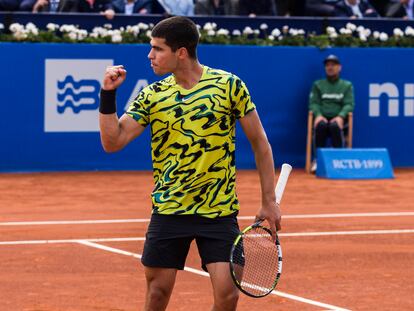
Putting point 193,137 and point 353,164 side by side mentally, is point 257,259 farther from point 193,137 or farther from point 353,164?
point 353,164

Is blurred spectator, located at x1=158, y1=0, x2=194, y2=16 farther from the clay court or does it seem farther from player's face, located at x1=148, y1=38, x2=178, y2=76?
player's face, located at x1=148, y1=38, x2=178, y2=76

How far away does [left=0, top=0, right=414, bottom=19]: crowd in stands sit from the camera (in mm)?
17594

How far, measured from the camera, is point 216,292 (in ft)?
19.2

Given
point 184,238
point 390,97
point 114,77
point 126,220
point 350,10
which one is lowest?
point 390,97

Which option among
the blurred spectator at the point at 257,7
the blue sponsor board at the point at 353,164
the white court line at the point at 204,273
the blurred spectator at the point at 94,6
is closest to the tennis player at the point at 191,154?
the white court line at the point at 204,273

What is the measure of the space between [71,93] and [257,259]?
10.3 meters

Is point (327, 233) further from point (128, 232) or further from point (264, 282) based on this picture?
point (264, 282)

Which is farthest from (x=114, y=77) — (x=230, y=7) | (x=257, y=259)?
(x=230, y=7)

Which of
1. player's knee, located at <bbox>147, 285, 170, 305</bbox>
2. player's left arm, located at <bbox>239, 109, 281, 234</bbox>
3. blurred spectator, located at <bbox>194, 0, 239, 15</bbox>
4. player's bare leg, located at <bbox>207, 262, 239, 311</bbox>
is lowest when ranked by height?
blurred spectator, located at <bbox>194, 0, 239, 15</bbox>

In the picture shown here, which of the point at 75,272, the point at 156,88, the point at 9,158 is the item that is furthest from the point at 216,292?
the point at 9,158

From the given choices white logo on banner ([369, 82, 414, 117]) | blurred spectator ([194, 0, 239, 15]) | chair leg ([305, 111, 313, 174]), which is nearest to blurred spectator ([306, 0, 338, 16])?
blurred spectator ([194, 0, 239, 15])

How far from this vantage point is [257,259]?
6.11 m

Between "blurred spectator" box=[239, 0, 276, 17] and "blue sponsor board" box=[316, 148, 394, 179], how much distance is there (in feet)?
11.2

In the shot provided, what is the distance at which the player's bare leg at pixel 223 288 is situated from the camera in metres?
5.84
